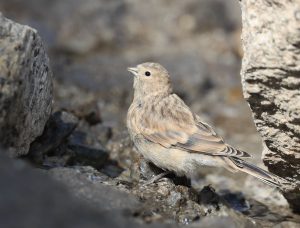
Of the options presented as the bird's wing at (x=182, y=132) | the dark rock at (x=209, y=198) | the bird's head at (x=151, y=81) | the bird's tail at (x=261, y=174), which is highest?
the bird's head at (x=151, y=81)

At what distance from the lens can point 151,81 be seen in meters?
7.48

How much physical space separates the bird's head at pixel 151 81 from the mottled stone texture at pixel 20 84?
164cm

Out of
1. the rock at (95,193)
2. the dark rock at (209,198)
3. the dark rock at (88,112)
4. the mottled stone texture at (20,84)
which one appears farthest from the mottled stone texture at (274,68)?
→ the dark rock at (88,112)

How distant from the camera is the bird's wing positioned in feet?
21.7

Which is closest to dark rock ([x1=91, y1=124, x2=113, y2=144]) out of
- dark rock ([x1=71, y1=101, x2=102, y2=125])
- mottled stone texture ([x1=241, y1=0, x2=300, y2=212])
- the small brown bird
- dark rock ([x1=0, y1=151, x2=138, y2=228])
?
dark rock ([x1=71, y1=101, x2=102, y2=125])

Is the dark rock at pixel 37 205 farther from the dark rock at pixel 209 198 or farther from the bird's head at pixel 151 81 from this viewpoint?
the bird's head at pixel 151 81

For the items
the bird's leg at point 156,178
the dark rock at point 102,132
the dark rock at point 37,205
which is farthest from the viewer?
the dark rock at point 102,132

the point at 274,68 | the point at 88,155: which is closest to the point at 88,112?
the point at 88,155

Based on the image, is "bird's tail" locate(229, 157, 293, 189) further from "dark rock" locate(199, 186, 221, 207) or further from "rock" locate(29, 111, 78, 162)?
"rock" locate(29, 111, 78, 162)

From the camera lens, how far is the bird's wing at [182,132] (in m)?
6.61

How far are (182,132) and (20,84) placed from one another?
2.10 metres

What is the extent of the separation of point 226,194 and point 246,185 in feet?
1.17

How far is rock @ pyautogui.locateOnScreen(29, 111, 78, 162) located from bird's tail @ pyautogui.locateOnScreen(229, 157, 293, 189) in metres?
1.91

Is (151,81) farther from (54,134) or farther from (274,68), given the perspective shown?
(274,68)
